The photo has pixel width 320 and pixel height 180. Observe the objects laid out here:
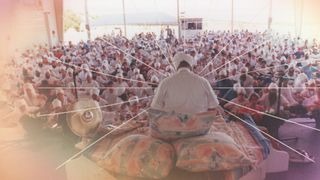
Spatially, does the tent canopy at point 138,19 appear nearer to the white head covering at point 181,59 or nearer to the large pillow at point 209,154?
the white head covering at point 181,59

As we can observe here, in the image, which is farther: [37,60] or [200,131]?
[37,60]

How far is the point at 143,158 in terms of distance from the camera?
1.40m

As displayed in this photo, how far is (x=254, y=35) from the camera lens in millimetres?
1452

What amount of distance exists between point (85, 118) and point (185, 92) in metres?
0.42

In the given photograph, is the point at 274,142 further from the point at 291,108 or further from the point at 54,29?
the point at 54,29

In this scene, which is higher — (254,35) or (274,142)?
(254,35)

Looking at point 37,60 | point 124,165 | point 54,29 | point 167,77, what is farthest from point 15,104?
point 167,77

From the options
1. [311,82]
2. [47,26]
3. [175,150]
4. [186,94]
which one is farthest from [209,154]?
[47,26]

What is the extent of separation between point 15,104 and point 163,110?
63cm

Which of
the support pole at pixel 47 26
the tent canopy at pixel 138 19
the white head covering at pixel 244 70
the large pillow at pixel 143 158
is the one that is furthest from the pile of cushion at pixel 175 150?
the support pole at pixel 47 26

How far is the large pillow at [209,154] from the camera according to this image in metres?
1.37

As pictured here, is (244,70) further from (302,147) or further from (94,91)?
(94,91)

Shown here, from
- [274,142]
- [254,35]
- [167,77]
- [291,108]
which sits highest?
[254,35]

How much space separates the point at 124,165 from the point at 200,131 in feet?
1.02
